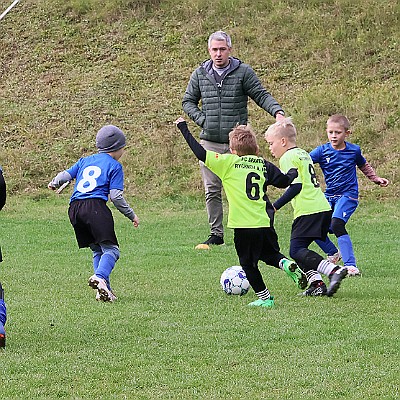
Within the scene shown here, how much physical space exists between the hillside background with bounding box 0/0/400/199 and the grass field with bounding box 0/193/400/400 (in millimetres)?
7628

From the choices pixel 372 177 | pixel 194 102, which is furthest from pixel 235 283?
pixel 194 102

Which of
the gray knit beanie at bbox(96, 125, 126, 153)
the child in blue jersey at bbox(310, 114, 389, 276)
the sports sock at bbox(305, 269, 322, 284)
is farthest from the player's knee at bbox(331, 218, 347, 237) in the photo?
the gray knit beanie at bbox(96, 125, 126, 153)

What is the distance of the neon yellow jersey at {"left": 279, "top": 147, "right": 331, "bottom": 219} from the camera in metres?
7.64

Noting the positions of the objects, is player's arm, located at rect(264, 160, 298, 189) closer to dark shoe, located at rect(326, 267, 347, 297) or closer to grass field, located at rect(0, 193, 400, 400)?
dark shoe, located at rect(326, 267, 347, 297)

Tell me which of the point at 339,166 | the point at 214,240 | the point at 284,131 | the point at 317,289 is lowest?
the point at 214,240

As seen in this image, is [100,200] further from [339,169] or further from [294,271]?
[339,169]

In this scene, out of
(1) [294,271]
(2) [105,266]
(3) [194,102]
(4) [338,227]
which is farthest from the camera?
(3) [194,102]

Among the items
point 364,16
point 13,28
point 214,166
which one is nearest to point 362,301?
point 214,166

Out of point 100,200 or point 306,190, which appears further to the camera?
point 306,190

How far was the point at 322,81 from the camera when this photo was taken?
19.7m

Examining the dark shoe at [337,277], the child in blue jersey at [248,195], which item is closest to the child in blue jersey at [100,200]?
the child in blue jersey at [248,195]

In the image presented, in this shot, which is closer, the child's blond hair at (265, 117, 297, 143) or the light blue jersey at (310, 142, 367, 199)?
the child's blond hair at (265, 117, 297, 143)

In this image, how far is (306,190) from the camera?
7.74 m

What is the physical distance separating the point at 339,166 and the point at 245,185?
2516 millimetres
